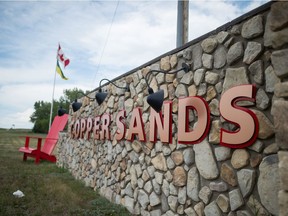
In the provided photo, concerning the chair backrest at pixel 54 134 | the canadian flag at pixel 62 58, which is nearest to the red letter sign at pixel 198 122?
the chair backrest at pixel 54 134

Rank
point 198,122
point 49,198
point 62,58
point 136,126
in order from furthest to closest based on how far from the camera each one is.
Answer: point 62,58 < point 49,198 < point 136,126 < point 198,122

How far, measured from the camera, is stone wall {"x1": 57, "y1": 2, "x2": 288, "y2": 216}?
63.4 inches

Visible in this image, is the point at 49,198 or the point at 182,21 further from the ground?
the point at 182,21

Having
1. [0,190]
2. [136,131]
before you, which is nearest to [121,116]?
[136,131]

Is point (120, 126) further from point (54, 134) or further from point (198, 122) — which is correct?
point (54, 134)

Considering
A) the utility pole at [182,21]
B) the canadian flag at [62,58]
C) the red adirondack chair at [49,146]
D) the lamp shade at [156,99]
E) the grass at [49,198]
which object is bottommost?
the grass at [49,198]

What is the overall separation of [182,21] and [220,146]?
127 inches

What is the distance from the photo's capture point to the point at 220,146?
258cm

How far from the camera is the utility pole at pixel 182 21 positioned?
5062 mm

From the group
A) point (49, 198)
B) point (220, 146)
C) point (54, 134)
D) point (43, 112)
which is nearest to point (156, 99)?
point (220, 146)

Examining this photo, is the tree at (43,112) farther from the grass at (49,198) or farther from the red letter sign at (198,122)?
the red letter sign at (198,122)

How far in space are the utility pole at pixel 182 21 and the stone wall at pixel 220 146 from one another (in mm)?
1260

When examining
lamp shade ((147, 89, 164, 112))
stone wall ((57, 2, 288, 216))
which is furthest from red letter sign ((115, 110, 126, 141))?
lamp shade ((147, 89, 164, 112))

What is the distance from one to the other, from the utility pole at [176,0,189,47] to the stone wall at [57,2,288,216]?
1.26 m
